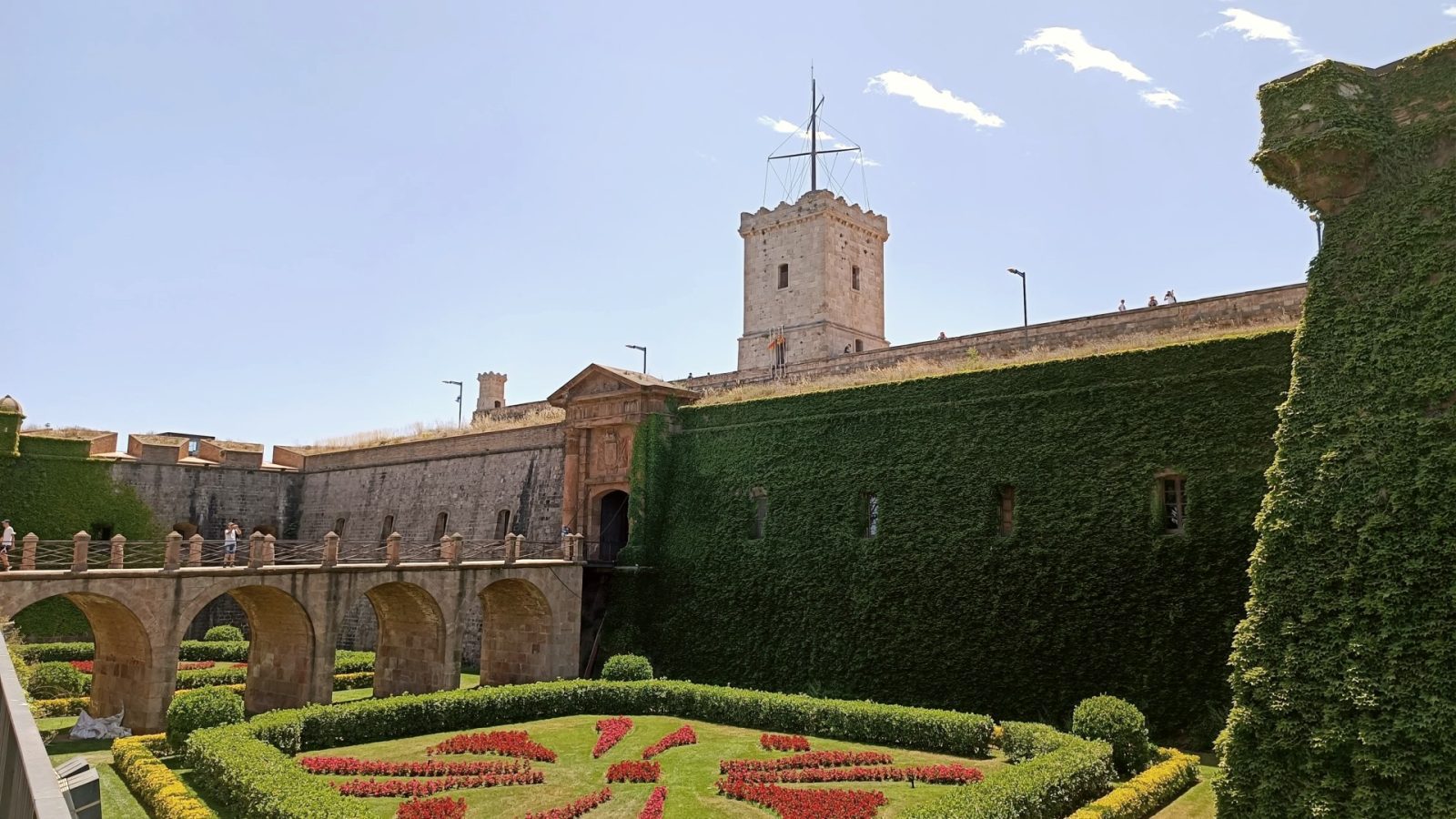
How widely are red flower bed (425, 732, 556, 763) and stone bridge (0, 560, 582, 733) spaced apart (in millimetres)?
4725

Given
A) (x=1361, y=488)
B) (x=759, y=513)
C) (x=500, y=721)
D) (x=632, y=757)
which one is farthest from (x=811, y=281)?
(x=1361, y=488)

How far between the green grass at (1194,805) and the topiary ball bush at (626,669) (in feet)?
37.6

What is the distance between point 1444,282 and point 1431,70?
9.47 feet

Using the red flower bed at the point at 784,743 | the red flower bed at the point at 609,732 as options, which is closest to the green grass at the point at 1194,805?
the red flower bed at the point at 784,743

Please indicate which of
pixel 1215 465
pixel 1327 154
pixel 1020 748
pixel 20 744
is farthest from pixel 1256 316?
pixel 20 744

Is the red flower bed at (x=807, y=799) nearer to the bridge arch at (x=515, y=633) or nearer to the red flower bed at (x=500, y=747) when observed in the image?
the red flower bed at (x=500, y=747)

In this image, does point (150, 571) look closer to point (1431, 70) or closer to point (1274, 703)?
point (1274, 703)

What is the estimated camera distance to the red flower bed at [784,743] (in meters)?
17.1

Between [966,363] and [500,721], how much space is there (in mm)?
12644

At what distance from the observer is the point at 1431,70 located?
462 inches

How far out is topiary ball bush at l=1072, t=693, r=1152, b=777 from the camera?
14.9 metres

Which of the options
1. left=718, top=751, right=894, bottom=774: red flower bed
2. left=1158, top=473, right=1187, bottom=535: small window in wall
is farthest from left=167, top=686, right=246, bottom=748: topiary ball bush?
left=1158, top=473, right=1187, bottom=535: small window in wall

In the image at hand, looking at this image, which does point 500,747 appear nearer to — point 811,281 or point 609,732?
point 609,732

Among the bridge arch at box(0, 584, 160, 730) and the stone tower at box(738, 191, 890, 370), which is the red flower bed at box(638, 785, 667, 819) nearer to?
the bridge arch at box(0, 584, 160, 730)
